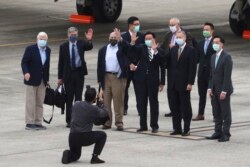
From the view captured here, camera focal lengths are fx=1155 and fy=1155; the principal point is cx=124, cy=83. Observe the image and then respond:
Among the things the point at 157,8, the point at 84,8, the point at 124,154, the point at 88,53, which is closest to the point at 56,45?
the point at 88,53

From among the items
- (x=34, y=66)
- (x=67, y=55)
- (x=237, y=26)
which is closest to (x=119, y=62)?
(x=67, y=55)

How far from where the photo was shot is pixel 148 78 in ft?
67.2

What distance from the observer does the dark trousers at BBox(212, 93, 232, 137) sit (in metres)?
19.5

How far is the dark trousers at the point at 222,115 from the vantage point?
19.5 meters

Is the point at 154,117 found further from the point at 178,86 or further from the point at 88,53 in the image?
the point at 88,53

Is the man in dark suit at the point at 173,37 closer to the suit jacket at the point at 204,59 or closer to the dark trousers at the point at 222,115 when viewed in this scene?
the suit jacket at the point at 204,59

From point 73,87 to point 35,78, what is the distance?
0.74 metres

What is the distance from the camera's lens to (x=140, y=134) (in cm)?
2044

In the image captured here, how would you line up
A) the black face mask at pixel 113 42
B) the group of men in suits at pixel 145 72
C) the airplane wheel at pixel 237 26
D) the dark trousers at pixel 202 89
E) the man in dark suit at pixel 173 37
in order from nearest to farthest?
the group of men in suits at pixel 145 72
the black face mask at pixel 113 42
the man in dark suit at pixel 173 37
the dark trousers at pixel 202 89
the airplane wheel at pixel 237 26

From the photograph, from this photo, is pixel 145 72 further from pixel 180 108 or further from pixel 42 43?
pixel 42 43

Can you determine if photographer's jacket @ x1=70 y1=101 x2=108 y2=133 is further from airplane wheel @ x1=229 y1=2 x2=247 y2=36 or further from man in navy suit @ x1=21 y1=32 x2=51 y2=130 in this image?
airplane wheel @ x1=229 y1=2 x2=247 y2=36

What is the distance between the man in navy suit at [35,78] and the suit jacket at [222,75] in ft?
11.3

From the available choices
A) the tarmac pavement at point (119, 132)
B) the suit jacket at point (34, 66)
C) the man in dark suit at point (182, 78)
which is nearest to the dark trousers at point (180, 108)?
the man in dark suit at point (182, 78)

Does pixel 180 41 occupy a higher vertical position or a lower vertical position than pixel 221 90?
higher
